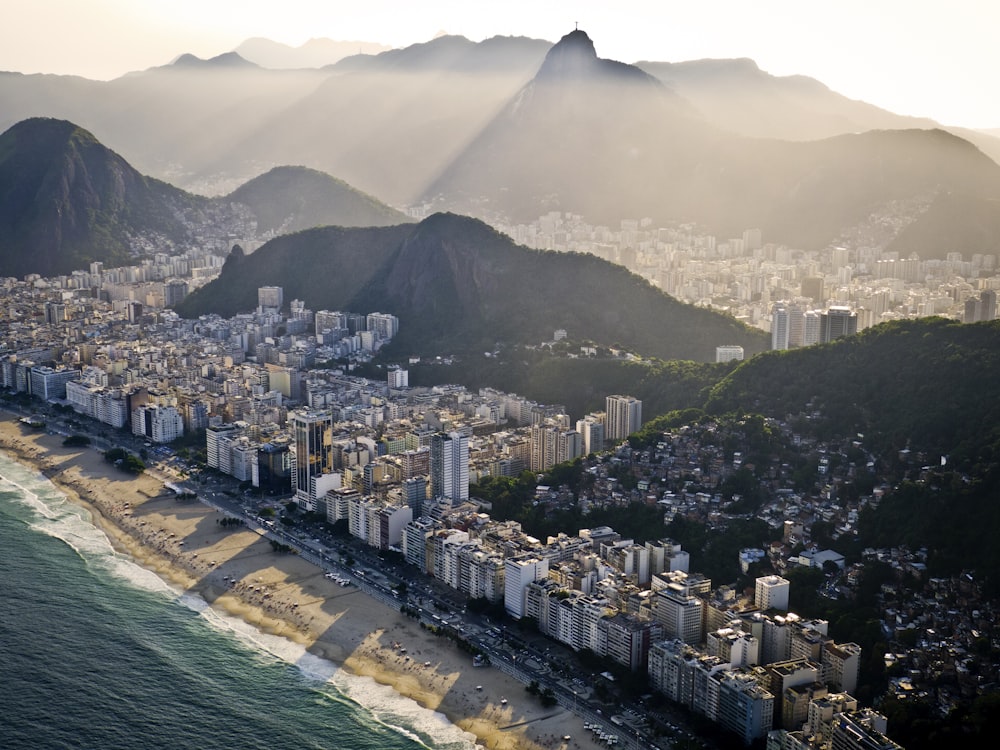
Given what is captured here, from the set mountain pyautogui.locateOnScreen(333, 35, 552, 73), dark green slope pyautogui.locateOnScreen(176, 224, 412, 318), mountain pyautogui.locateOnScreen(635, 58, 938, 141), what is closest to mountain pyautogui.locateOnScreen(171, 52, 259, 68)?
mountain pyautogui.locateOnScreen(333, 35, 552, 73)

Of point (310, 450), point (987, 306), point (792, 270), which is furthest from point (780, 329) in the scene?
point (792, 270)

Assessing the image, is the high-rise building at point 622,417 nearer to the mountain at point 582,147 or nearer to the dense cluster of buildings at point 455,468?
the dense cluster of buildings at point 455,468

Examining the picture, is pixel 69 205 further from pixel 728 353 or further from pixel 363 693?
pixel 363 693

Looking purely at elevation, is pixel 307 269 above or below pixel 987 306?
below

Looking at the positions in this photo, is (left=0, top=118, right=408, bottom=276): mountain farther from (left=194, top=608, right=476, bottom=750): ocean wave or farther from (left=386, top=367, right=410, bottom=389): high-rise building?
(left=194, top=608, right=476, bottom=750): ocean wave

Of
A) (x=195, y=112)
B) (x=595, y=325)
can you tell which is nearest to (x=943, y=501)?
(x=595, y=325)

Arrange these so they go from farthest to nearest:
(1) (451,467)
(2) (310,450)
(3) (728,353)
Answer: (3) (728,353), (2) (310,450), (1) (451,467)

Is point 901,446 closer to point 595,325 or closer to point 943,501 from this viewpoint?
point 943,501
